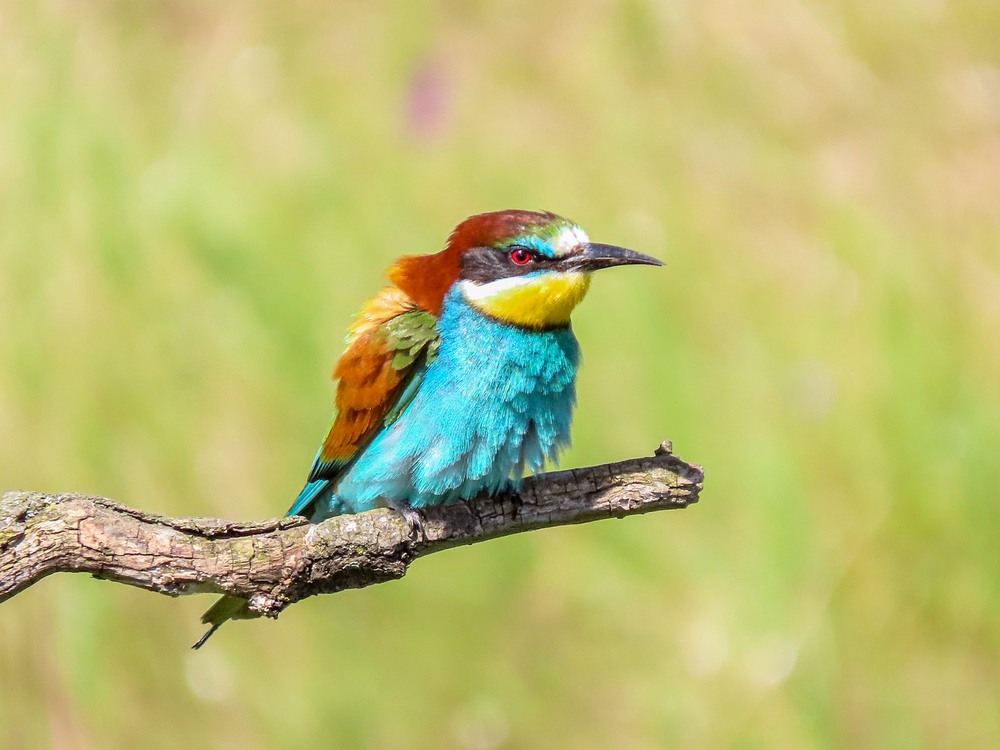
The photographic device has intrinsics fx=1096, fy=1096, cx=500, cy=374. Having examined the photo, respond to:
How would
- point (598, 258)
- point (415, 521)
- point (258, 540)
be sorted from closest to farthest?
point (258, 540) → point (415, 521) → point (598, 258)

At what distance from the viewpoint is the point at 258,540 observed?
4.40ft

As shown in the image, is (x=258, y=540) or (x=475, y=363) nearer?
(x=258, y=540)

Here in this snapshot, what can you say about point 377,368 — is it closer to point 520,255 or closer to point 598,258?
point 520,255

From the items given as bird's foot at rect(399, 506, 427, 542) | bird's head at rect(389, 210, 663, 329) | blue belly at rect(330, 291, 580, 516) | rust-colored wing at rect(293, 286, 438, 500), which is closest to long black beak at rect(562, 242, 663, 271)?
bird's head at rect(389, 210, 663, 329)

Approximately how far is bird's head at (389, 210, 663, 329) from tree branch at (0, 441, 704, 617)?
1.02 ft

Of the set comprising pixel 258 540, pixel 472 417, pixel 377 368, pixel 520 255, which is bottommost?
pixel 258 540

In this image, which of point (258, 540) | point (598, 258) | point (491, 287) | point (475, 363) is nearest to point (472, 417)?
point (475, 363)

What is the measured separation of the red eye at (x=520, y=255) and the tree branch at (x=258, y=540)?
37 cm

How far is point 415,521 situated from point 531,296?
41 centimetres

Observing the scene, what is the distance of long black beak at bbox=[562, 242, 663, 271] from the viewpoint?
172 centimetres

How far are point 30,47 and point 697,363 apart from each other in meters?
1.96

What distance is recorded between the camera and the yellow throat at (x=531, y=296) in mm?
1739

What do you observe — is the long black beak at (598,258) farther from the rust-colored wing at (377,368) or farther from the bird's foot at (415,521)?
the bird's foot at (415,521)

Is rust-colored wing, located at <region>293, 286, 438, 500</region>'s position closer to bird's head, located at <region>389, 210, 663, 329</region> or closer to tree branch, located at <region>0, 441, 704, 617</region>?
bird's head, located at <region>389, 210, 663, 329</region>
